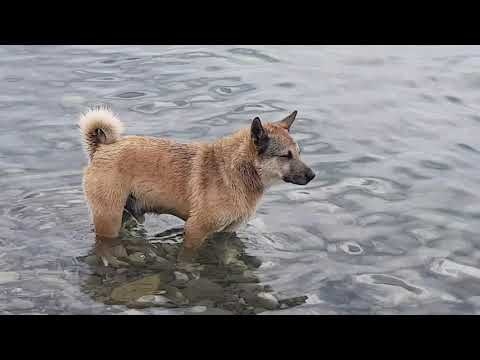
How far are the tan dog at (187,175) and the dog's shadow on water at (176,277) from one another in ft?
0.95

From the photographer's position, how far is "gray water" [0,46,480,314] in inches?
→ 306

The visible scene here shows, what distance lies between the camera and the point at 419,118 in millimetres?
12664

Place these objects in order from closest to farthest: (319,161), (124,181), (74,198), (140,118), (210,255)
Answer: (124,181) → (210,255) → (74,198) → (319,161) → (140,118)

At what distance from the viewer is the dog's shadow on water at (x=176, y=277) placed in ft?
24.7

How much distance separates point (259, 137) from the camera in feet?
26.3

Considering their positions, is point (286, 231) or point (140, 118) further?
point (140, 118)

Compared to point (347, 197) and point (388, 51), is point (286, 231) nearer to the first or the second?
point (347, 197)

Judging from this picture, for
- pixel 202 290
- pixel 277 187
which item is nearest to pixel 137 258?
pixel 202 290

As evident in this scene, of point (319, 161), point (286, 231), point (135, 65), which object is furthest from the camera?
point (135, 65)

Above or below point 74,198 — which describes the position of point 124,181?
above

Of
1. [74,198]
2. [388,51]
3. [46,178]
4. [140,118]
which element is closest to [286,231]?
[74,198]

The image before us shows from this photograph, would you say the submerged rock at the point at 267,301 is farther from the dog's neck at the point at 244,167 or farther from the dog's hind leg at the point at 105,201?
the dog's hind leg at the point at 105,201

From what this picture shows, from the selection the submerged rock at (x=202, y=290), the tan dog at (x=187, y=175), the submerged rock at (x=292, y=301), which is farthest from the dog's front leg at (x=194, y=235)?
the submerged rock at (x=292, y=301)

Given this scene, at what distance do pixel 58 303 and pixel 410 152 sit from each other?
597 centimetres
